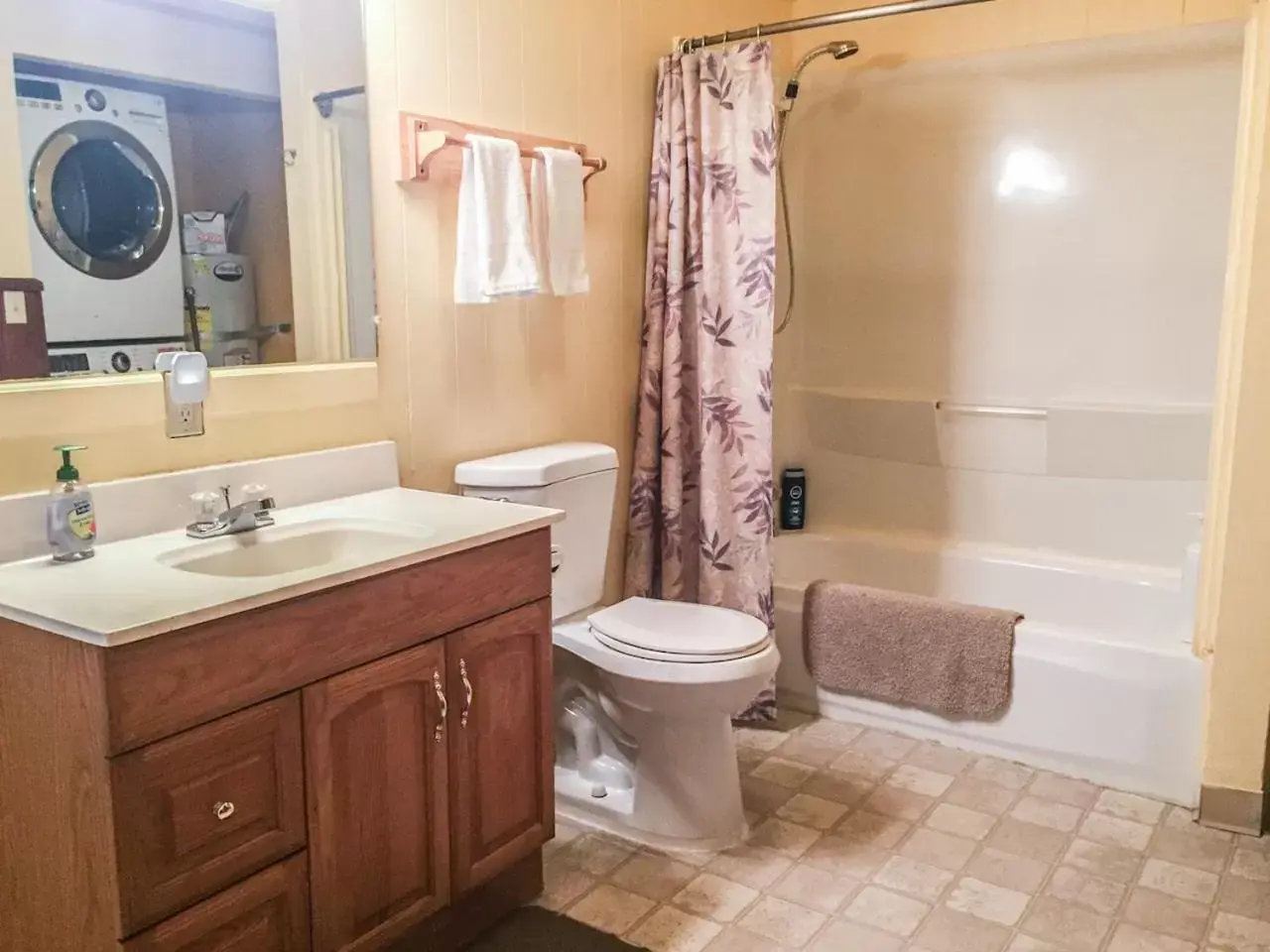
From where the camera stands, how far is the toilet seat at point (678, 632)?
2.30 meters

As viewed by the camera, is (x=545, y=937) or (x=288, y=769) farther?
(x=545, y=937)

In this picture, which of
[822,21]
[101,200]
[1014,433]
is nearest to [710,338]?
[822,21]

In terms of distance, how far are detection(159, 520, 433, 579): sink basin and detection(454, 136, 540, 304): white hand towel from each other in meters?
0.62

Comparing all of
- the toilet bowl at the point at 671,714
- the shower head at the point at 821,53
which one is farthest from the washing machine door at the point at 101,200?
the shower head at the point at 821,53

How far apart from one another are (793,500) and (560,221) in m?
1.45

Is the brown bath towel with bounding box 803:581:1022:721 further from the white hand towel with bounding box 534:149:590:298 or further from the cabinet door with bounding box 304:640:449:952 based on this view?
the cabinet door with bounding box 304:640:449:952

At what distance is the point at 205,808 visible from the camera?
1.51 meters

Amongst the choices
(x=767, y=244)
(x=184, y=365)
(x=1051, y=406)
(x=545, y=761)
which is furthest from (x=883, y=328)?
(x=184, y=365)

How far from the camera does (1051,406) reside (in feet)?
10.8

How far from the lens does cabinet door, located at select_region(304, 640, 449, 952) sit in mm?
1671

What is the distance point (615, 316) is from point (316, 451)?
3.37 ft

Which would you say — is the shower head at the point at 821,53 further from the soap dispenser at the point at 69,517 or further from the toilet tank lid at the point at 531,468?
the soap dispenser at the point at 69,517

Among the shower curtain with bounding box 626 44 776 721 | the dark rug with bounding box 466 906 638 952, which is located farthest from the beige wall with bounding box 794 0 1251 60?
the dark rug with bounding box 466 906 638 952

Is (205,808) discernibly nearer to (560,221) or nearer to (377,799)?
(377,799)
